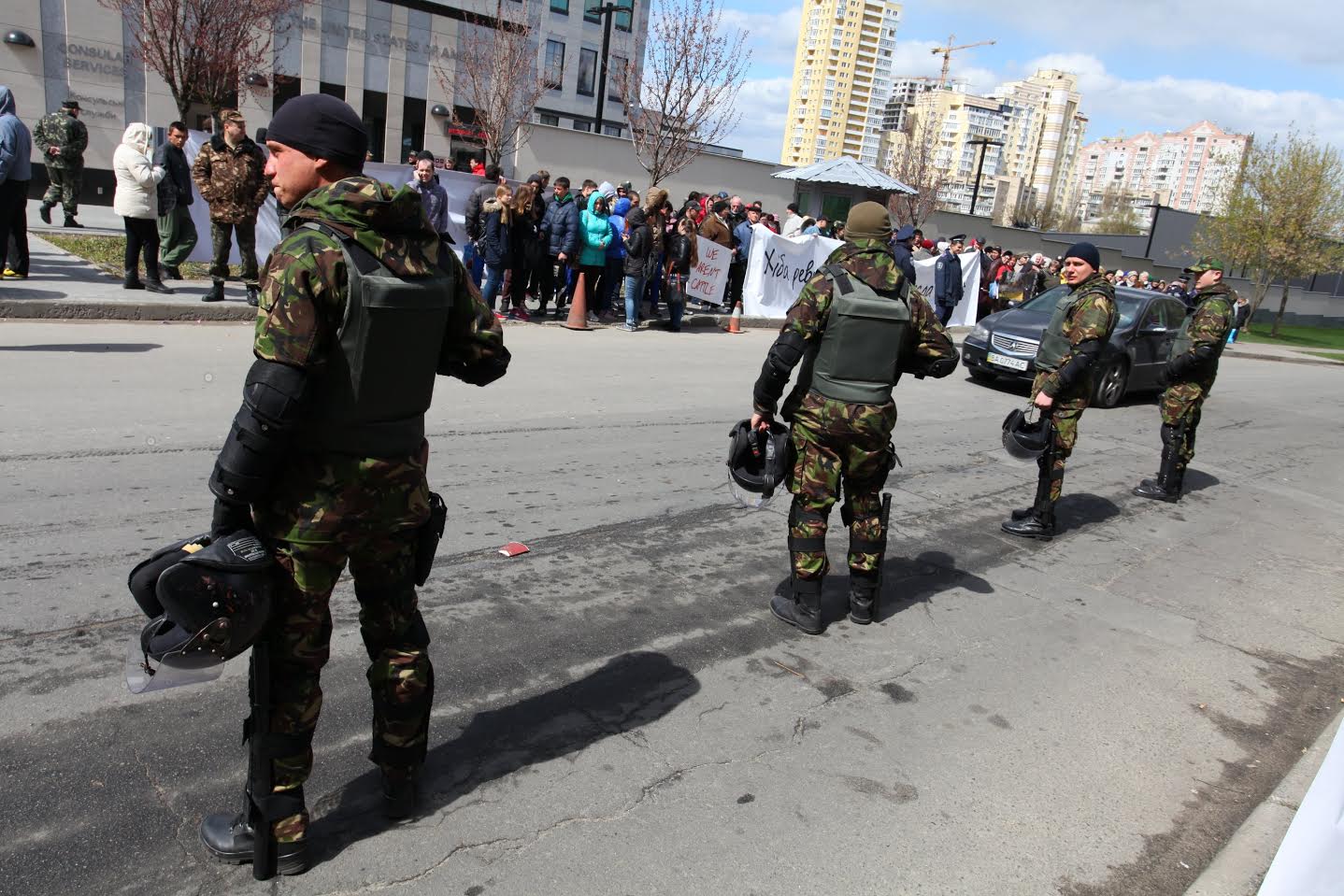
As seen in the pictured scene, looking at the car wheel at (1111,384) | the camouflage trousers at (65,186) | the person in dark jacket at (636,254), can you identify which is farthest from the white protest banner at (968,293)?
the camouflage trousers at (65,186)

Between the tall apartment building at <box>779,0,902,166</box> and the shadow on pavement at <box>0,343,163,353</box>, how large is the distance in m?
150

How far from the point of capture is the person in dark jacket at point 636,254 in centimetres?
1352

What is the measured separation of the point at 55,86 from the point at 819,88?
138 metres

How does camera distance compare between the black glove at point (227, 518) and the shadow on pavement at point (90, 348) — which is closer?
the black glove at point (227, 518)

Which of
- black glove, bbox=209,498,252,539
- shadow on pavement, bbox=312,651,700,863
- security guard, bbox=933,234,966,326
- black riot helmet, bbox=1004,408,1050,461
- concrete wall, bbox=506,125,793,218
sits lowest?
shadow on pavement, bbox=312,651,700,863

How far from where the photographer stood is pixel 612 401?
9.16m

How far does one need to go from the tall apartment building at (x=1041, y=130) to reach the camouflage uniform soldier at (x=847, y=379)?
555 ft

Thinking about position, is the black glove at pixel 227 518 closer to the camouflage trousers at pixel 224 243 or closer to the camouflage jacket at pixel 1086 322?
the camouflage jacket at pixel 1086 322

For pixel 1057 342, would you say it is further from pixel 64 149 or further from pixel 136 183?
pixel 64 149

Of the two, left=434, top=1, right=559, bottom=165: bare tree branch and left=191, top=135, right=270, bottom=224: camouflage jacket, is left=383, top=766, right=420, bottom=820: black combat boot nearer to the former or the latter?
left=191, top=135, right=270, bottom=224: camouflage jacket

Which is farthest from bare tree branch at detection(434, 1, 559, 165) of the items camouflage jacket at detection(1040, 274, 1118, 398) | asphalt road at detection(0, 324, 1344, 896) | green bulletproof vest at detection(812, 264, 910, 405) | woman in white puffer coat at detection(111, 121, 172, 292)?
green bulletproof vest at detection(812, 264, 910, 405)

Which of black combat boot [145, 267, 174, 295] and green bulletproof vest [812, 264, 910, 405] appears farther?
black combat boot [145, 267, 174, 295]

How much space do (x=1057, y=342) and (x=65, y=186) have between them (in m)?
17.0

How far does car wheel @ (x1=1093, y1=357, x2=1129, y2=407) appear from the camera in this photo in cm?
1254
